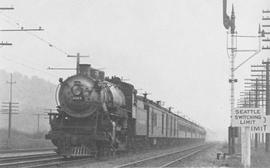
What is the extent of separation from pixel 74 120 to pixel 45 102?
129 m

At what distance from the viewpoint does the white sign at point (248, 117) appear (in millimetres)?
16594

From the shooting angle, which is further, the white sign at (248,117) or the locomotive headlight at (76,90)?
the locomotive headlight at (76,90)

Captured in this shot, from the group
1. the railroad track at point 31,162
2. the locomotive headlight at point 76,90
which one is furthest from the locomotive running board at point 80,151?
the locomotive headlight at point 76,90

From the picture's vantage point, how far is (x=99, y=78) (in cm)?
2581

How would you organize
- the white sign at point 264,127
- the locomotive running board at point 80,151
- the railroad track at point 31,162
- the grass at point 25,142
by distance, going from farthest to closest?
the grass at point 25,142 → the locomotive running board at point 80,151 → the railroad track at point 31,162 → the white sign at point 264,127

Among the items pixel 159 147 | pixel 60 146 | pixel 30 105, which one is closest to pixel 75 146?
pixel 60 146

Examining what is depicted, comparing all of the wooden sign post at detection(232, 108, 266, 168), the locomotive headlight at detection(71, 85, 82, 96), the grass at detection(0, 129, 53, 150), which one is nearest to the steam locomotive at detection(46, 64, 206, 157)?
the locomotive headlight at detection(71, 85, 82, 96)

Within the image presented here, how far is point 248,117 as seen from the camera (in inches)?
656

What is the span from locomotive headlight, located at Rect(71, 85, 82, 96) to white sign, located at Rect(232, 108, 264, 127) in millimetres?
9293

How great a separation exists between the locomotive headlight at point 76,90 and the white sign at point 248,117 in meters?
9.29

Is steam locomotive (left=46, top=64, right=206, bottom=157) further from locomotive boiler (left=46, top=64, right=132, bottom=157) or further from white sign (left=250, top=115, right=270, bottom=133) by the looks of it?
white sign (left=250, top=115, right=270, bottom=133)

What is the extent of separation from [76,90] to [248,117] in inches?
388

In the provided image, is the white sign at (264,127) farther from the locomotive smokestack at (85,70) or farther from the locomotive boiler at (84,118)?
the locomotive smokestack at (85,70)

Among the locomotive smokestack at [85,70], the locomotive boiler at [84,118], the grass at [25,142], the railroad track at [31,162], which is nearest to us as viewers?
the railroad track at [31,162]
